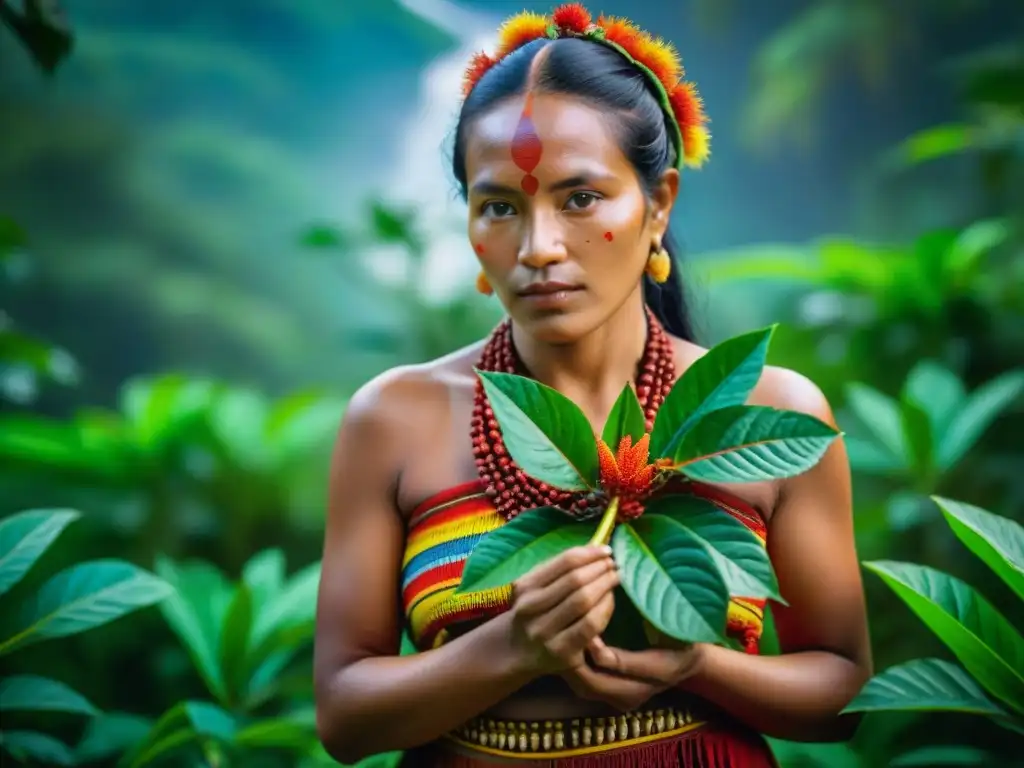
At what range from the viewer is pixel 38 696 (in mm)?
994

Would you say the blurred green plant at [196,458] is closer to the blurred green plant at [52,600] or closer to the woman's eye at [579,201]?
the blurred green plant at [52,600]

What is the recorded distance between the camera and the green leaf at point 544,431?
0.72 meters

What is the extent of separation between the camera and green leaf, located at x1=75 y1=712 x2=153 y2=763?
4.12 ft

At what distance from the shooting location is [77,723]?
5.36ft

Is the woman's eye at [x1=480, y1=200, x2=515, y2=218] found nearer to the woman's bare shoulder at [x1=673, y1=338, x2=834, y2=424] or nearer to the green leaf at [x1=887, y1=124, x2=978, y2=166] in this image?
the woman's bare shoulder at [x1=673, y1=338, x2=834, y2=424]

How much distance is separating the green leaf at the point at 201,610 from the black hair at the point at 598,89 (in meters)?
0.80

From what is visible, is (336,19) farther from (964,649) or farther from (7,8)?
(964,649)

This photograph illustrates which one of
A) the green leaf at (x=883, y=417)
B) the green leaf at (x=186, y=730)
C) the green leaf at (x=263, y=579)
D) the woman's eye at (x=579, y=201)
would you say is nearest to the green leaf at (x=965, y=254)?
the green leaf at (x=883, y=417)

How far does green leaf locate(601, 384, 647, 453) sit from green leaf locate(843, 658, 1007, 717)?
1.04ft

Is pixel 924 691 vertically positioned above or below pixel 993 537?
below

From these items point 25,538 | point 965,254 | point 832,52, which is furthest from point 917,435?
point 832,52

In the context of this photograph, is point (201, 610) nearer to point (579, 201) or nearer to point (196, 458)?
point (196, 458)

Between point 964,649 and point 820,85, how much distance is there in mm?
1820

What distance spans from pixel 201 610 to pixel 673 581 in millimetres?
925
